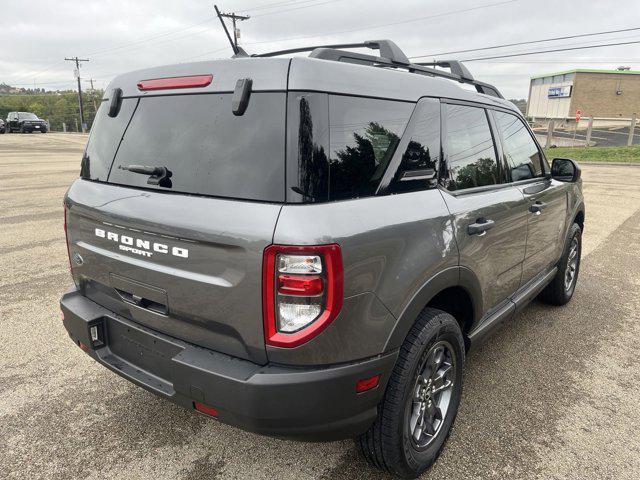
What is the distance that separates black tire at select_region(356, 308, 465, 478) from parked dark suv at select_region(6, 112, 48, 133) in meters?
41.8

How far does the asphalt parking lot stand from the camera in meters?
2.33

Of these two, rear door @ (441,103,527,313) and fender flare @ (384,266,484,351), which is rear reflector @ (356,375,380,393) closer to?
Result: fender flare @ (384,266,484,351)

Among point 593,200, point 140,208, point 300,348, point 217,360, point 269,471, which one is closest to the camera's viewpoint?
point 300,348

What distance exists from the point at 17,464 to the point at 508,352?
3182 millimetres

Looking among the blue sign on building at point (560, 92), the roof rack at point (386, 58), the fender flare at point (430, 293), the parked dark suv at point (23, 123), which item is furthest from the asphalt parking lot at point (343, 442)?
the blue sign on building at point (560, 92)

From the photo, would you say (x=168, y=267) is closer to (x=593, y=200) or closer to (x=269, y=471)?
(x=269, y=471)

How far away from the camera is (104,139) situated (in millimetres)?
2469

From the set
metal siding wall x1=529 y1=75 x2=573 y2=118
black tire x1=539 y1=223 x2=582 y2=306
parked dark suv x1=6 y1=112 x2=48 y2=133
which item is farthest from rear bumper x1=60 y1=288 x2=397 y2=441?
metal siding wall x1=529 y1=75 x2=573 y2=118

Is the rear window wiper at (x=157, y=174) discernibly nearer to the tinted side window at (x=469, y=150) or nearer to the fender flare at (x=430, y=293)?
the fender flare at (x=430, y=293)

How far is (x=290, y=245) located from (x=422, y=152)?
97 centimetres

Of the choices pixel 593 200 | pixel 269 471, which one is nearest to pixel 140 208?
pixel 269 471

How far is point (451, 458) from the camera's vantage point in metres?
2.42

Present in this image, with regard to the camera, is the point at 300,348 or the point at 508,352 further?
the point at 508,352

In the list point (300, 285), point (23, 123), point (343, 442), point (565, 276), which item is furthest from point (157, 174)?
point (23, 123)
